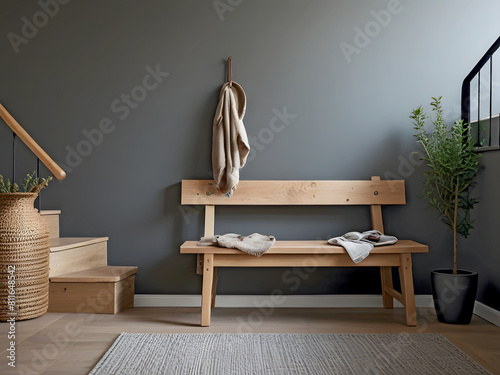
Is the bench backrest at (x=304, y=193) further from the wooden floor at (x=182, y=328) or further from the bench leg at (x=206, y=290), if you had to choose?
the wooden floor at (x=182, y=328)

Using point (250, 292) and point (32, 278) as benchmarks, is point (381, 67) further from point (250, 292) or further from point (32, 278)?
point (32, 278)

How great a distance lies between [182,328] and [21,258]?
92 cm

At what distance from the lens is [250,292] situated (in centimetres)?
295

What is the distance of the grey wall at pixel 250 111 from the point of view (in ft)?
9.64

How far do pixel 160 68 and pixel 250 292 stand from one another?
1532mm

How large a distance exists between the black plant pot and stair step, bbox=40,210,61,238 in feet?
7.56

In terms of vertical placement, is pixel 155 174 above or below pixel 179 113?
below

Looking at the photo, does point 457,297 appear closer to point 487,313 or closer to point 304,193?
point 487,313

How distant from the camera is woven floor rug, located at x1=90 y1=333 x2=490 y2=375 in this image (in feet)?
6.10

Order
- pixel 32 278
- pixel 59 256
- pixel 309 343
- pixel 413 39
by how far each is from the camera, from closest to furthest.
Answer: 1. pixel 309 343
2. pixel 32 278
3. pixel 59 256
4. pixel 413 39

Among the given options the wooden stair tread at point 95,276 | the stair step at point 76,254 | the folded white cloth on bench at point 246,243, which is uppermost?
the folded white cloth on bench at point 246,243

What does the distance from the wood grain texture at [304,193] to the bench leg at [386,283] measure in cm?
41

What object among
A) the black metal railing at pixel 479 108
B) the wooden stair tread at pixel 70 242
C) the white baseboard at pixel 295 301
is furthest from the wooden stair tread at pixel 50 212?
the black metal railing at pixel 479 108

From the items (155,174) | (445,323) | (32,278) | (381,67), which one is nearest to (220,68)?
(155,174)
